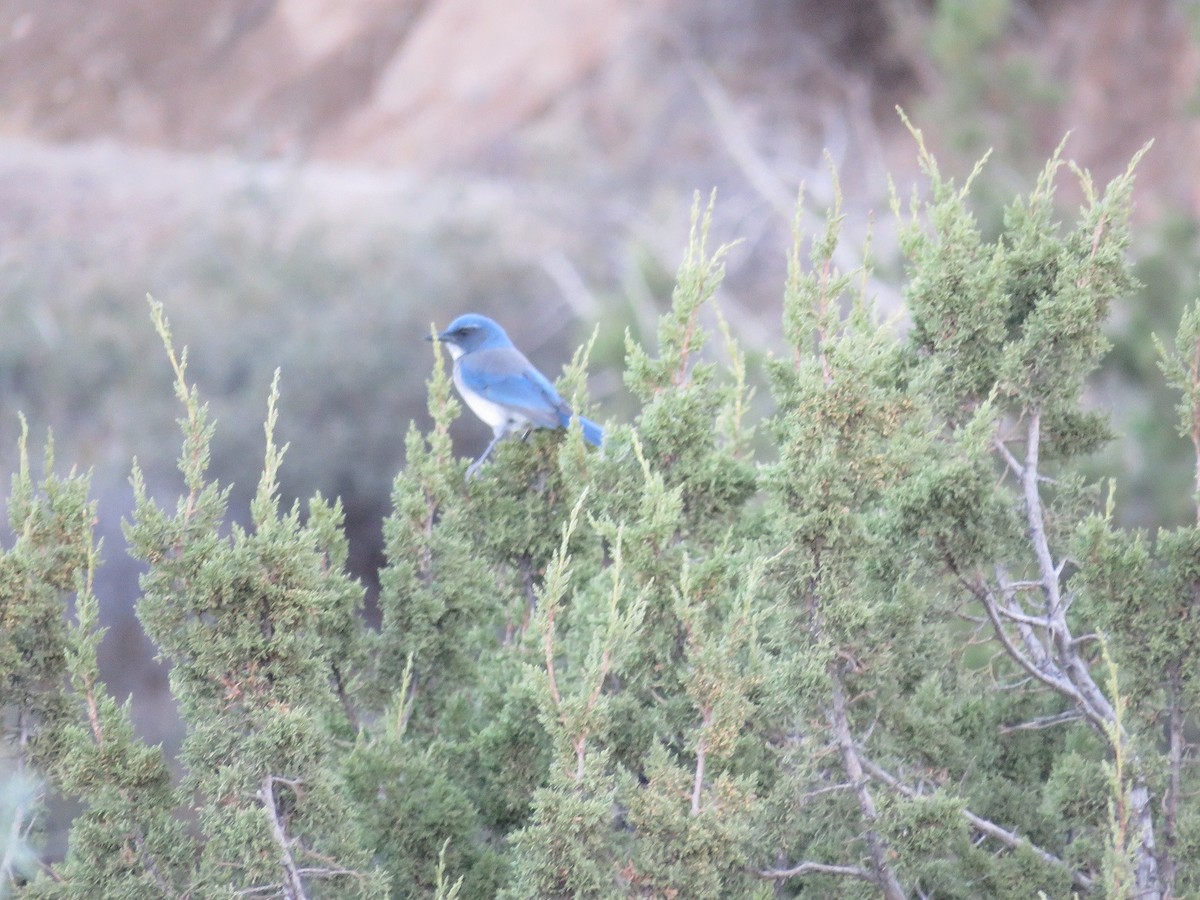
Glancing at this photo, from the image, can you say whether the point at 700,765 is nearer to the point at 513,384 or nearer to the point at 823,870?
the point at 823,870

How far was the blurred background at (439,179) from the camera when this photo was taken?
1203 centimetres

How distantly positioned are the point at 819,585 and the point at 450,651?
1333 millimetres

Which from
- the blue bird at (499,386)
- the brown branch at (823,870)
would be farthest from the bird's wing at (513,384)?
the brown branch at (823,870)

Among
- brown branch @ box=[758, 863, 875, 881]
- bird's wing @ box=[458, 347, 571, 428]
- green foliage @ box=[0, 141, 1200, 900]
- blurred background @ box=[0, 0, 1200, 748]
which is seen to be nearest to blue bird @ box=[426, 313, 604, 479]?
bird's wing @ box=[458, 347, 571, 428]

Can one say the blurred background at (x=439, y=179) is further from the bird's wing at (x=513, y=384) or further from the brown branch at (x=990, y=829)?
the brown branch at (x=990, y=829)

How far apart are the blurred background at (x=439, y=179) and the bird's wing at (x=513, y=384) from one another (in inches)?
193

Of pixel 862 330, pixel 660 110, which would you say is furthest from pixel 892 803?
pixel 660 110

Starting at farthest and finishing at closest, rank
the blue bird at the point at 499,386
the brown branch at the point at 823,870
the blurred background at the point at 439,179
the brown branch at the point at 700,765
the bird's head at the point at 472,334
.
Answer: the blurred background at the point at 439,179, the bird's head at the point at 472,334, the blue bird at the point at 499,386, the brown branch at the point at 823,870, the brown branch at the point at 700,765

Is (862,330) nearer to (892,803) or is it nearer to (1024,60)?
(892,803)

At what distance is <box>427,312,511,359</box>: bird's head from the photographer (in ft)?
20.3

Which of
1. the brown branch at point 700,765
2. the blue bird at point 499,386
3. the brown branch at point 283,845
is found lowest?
the brown branch at point 283,845

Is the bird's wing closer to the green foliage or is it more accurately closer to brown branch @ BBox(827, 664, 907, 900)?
the green foliage

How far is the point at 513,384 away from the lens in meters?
5.19

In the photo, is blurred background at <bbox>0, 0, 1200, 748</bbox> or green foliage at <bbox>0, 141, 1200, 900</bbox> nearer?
green foliage at <bbox>0, 141, 1200, 900</bbox>
